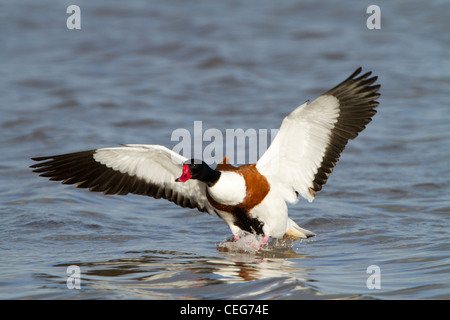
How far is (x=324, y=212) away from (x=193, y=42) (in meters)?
9.71

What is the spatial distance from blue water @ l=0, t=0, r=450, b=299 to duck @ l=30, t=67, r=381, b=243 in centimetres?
48

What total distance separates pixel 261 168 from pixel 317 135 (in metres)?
0.65

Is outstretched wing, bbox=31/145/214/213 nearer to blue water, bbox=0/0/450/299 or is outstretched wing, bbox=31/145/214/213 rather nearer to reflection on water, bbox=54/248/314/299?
blue water, bbox=0/0/450/299

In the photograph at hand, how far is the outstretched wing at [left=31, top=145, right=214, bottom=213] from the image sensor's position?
640cm

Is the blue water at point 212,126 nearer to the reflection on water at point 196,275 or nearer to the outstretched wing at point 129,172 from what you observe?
the reflection on water at point 196,275

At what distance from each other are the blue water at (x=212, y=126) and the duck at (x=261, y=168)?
1.58 feet

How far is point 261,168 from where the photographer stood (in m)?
6.39

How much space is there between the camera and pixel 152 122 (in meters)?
12.0

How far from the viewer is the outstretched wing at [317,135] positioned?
19.9 ft

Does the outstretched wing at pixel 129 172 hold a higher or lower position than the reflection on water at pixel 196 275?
higher

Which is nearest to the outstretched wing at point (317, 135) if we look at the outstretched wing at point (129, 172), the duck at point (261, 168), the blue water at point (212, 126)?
the duck at point (261, 168)

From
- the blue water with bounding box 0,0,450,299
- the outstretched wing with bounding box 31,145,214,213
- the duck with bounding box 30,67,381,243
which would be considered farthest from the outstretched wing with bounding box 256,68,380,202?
the outstretched wing with bounding box 31,145,214,213
